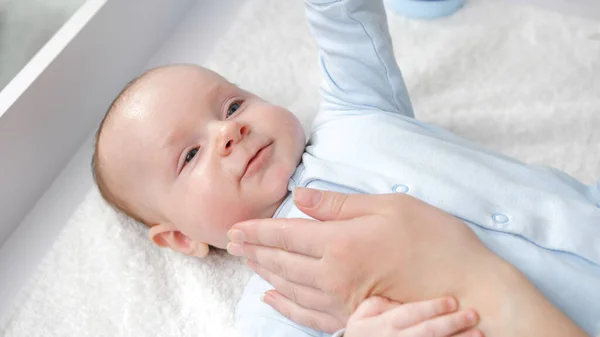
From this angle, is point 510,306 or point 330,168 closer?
point 510,306

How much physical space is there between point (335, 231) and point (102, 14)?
2.36 feet

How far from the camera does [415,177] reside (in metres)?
0.91

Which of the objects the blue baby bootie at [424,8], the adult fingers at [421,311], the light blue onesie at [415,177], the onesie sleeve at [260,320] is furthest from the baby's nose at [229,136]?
the blue baby bootie at [424,8]

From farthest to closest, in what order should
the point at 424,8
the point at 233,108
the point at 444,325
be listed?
the point at 424,8 < the point at 233,108 < the point at 444,325

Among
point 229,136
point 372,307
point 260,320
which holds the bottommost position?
point 260,320

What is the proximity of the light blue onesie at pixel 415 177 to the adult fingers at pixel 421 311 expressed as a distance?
5.7 inches

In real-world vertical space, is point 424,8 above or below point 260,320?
above

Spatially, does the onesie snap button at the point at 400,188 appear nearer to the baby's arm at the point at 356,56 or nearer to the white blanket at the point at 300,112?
the baby's arm at the point at 356,56

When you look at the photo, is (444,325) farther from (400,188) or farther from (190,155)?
(190,155)

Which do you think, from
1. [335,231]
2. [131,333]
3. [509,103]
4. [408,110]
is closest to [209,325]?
[131,333]

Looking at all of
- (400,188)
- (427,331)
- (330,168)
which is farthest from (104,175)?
(427,331)

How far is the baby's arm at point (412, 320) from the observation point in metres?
0.72

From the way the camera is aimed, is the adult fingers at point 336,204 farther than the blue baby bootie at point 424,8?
No

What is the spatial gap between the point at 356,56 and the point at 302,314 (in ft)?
1.43
